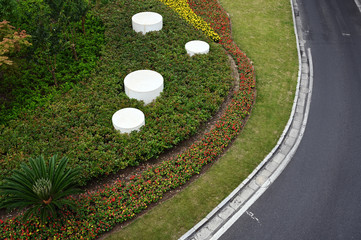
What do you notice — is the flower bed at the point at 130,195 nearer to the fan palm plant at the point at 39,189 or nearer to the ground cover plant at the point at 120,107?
the fan palm plant at the point at 39,189

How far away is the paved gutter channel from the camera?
11188 mm

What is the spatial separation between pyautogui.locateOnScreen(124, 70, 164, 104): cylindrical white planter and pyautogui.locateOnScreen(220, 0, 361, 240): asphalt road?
700cm

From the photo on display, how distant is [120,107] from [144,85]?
1.63m

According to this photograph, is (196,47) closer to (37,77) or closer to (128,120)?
(128,120)

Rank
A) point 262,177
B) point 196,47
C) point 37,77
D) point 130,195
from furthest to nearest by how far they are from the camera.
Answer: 1. point 196,47
2. point 37,77
3. point 262,177
4. point 130,195

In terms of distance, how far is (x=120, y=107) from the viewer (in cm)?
1471

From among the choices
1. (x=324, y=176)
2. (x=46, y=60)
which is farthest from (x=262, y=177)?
(x=46, y=60)

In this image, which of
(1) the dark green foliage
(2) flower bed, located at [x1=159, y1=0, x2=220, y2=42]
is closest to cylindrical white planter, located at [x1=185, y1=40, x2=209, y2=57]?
(2) flower bed, located at [x1=159, y1=0, x2=220, y2=42]

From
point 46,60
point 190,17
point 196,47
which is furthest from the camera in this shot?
point 190,17

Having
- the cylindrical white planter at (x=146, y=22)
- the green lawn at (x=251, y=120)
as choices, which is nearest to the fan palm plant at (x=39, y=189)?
the green lawn at (x=251, y=120)

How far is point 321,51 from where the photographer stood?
20562 millimetres

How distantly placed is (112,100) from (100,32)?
23.8 feet

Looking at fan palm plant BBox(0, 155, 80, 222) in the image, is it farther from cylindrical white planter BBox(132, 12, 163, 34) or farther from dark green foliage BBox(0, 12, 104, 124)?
cylindrical white planter BBox(132, 12, 163, 34)

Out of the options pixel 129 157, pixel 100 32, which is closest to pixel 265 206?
pixel 129 157
